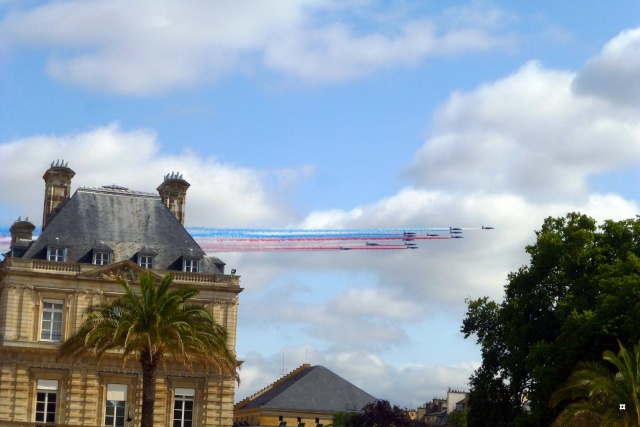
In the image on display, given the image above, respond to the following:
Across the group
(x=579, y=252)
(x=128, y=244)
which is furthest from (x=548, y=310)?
Result: (x=128, y=244)

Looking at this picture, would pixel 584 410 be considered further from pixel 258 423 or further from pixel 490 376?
A: pixel 258 423

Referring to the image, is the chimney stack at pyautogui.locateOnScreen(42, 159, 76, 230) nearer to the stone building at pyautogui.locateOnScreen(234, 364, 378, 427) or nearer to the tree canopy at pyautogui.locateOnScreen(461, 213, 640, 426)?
the tree canopy at pyautogui.locateOnScreen(461, 213, 640, 426)

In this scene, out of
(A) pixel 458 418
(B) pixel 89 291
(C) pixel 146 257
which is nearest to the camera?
(B) pixel 89 291

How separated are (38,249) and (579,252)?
108ft

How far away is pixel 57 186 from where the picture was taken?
78562 millimetres

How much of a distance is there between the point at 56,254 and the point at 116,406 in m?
10.2

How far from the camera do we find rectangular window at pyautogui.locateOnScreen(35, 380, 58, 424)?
227 feet

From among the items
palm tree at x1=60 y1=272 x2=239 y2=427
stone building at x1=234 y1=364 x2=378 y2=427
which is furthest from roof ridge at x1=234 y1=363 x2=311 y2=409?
palm tree at x1=60 y1=272 x2=239 y2=427

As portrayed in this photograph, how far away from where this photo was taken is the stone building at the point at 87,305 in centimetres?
6931

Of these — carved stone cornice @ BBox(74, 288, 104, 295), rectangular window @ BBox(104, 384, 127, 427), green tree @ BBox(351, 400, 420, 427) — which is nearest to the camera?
rectangular window @ BBox(104, 384, 127, 427)

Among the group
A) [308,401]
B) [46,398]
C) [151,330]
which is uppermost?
[308,401]

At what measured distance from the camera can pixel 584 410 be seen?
48500 millimetres

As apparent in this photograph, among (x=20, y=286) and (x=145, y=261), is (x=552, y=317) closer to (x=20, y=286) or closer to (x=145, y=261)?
(x=145, y=261)

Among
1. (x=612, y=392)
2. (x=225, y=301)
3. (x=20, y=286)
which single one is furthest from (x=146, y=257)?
(x=612, y=392)
